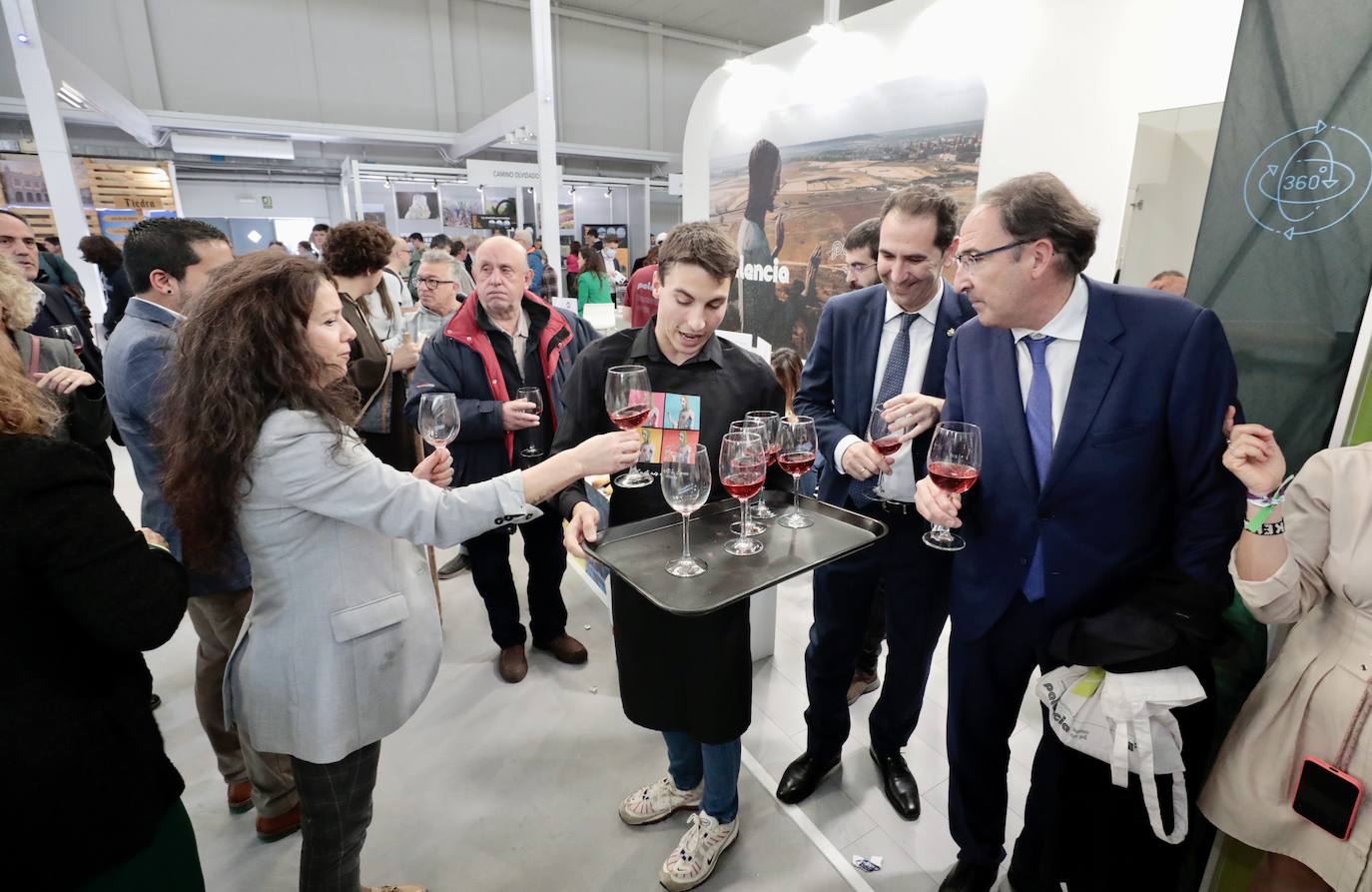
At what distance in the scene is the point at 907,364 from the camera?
6.95 feet

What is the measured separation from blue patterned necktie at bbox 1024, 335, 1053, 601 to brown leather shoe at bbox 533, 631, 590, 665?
224 cm

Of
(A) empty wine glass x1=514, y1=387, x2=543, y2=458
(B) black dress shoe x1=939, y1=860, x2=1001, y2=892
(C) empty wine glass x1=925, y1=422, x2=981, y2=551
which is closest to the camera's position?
(C) empty wine glass x1=925, y1=422, x2=981, y2=551

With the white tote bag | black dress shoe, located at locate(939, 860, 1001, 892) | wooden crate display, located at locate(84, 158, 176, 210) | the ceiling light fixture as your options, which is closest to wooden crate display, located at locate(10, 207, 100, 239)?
wooden crate display, located at locate(84, 158, 176, 210)

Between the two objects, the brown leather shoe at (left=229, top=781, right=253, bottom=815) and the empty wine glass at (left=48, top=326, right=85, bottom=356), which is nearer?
the brown leather shoe at (left=229, top=781, right=253, bottom=815)

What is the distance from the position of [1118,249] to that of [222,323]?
4.46 m

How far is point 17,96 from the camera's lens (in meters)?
9.79

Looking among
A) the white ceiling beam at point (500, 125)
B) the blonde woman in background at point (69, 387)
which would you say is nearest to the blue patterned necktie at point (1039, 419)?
the blonde woman in background at point (69, 387)

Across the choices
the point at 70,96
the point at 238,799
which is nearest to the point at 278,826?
the point at 238,799

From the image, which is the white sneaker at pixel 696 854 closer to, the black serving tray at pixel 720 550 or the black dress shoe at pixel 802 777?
the black dress shoe at pixel 802 777

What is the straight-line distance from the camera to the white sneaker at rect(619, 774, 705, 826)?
2270 millimetres

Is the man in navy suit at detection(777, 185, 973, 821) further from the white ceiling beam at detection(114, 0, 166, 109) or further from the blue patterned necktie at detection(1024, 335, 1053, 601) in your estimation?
the white ceiling beam at detection(114, 0, 166, 109)

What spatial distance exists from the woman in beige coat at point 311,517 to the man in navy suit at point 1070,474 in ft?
3.01

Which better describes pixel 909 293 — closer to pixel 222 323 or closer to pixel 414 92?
pixel 222 323

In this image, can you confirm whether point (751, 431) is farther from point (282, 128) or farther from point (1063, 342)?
point (282, 128)
